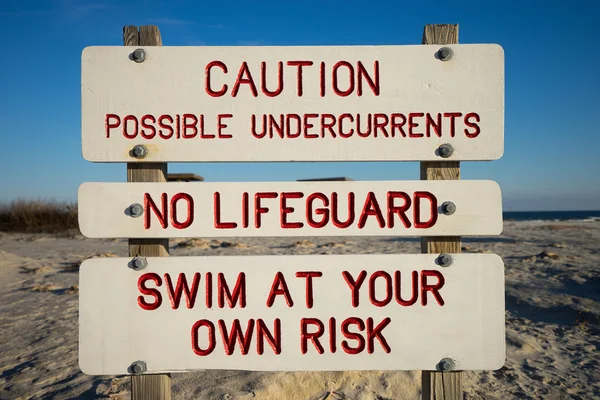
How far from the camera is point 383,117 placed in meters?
1.70

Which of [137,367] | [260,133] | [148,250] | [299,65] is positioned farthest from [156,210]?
[299,65]

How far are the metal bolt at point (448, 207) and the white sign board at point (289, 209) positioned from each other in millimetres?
13

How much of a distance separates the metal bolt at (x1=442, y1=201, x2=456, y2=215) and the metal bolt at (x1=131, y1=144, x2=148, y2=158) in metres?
1.48

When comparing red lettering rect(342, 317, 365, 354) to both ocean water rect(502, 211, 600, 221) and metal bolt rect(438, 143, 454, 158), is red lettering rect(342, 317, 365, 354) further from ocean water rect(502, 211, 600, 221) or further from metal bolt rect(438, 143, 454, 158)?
ocean water rect(502, 211, 600, 221)

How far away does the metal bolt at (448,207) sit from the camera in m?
1.66

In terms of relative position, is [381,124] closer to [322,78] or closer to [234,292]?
[322,78]

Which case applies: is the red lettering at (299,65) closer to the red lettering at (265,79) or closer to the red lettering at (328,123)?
the red lettering at (265,79)

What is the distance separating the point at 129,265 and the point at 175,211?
344 mm

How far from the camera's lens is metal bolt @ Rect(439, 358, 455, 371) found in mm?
1673

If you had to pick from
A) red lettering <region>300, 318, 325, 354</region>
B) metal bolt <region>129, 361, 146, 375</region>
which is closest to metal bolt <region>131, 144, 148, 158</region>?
metal bolt <region>129, 361, 146, 375</region>

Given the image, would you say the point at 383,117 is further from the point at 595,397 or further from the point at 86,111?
the point at 595,397

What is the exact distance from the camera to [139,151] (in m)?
1.70

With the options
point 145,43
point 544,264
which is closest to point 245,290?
point 145,43

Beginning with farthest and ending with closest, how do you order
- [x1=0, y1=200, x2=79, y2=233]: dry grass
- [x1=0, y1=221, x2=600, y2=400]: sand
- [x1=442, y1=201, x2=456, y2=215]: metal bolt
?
[x1=0, y1=200, x2=79, y2=233]: dry grass → [x1=0, y1=221, x2=600, y2=400]: sand → [x1=442, y1=201, x2=456, y2=215]: metal bolt
